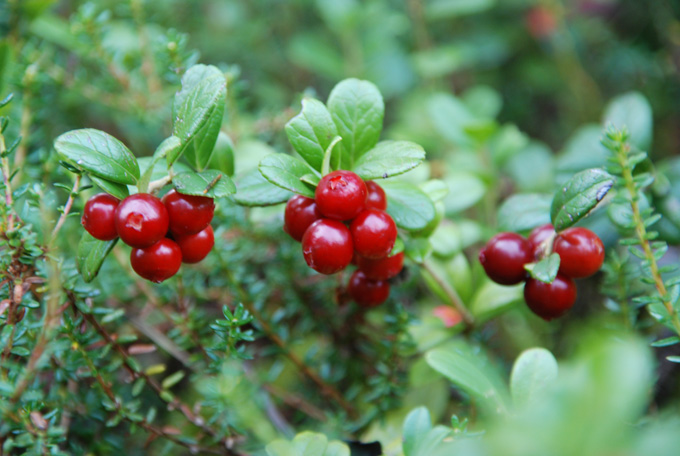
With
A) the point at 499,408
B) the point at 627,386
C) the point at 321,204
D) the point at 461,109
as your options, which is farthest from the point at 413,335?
the point at 461,109

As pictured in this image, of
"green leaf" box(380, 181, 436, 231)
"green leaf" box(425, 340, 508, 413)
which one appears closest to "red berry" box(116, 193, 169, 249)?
"green leaf" box(380, 181, 436, 231)

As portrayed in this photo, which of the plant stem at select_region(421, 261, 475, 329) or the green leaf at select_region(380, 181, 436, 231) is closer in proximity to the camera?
the green leaf at select_region(380, 181, 436, 231)

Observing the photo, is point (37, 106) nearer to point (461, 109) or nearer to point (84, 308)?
point (84, 308)

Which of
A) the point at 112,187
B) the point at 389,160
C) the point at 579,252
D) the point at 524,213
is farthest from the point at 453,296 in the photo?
the point at 112,187

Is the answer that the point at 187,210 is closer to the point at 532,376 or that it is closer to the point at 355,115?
the point at 355,115

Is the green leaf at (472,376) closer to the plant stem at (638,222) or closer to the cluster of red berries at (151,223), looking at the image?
the plant stem at (638,222)

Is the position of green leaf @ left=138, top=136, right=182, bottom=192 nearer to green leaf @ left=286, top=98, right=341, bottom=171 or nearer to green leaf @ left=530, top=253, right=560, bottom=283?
green leaf @ left=286, top=98, right=341, bottom=171
